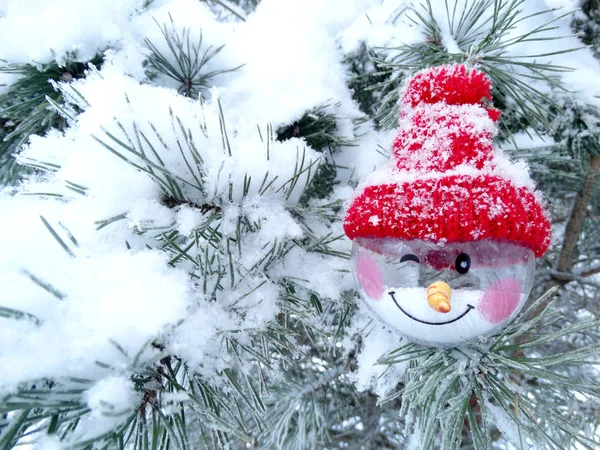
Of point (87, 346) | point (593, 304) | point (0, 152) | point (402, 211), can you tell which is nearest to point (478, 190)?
point (402, 211)

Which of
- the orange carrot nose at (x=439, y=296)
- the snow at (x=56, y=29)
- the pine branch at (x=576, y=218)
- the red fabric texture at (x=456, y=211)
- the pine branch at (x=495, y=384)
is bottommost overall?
the pine branch at (x=576, y=218)

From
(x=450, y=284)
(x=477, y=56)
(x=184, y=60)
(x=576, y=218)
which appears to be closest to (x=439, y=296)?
(x=450, y=284)

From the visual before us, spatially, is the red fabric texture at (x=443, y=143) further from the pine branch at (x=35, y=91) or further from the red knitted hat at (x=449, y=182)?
the pine branch at (x=35, y=91)

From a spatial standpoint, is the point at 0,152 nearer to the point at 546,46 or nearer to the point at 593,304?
the point at 546,46

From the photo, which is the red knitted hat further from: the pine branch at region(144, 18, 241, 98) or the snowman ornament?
the pine branch at region(144, 18, 241, 98)

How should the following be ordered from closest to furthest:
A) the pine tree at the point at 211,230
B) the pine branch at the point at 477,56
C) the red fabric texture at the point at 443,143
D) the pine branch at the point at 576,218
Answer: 1. the pine tree at the point at 211,230
2. the red fabric texture at the point at 443,143
3. the pine branch at the point at 477,56
4. the pine branch at the point at 576,218

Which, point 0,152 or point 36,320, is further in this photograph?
point 0,152

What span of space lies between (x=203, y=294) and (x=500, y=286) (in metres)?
0.28

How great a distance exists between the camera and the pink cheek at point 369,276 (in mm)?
412

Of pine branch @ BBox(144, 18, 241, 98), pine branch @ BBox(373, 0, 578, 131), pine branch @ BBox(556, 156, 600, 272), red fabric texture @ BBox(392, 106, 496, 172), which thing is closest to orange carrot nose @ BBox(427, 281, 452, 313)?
red fabric texture @ BBox(392, 106, 496, 172)

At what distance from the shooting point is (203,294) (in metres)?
0.38

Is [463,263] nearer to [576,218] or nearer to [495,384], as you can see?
[495,384]

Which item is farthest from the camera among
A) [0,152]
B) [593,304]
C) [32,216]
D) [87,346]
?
[593,304]

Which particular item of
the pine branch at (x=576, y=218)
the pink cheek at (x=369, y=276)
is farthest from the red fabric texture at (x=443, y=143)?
the pine branch at (x=576, y=218)
